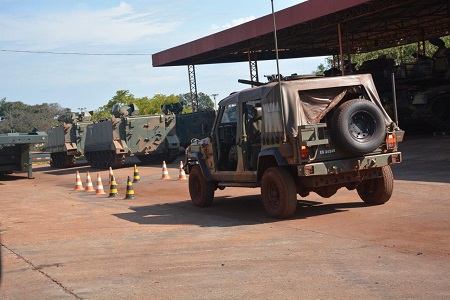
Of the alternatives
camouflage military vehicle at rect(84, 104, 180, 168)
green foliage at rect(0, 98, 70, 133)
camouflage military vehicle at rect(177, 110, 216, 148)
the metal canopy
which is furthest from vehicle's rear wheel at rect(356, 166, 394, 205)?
green foliage at rect(0, 98, 70, 133)

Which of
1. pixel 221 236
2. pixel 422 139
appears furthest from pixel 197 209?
pixel 422 139

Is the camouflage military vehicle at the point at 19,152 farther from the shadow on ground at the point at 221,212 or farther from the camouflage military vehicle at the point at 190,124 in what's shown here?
the shadow on ground at the point at 221,212

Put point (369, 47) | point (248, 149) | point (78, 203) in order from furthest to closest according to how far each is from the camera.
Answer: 1. point (369, 47)
2. point (78, 203)
3. point (248, 149)

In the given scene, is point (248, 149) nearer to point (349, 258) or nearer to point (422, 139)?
point (349, 258)

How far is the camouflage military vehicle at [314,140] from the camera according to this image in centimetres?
1035

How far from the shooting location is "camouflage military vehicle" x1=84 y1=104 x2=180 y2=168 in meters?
32.5

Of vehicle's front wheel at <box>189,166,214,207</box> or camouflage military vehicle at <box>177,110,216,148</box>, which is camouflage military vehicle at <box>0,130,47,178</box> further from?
vehicle's front wheel at <box>189,166,214,207</box>

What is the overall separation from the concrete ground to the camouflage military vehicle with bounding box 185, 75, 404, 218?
0.52 meters

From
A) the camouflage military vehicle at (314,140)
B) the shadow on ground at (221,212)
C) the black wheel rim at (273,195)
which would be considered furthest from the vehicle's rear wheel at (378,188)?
the black wheel rim at (273,195)

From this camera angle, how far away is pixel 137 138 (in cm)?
3288

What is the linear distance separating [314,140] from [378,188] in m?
2.01

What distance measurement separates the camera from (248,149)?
468 inches

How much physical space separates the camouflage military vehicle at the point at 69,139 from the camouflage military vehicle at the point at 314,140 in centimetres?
2688

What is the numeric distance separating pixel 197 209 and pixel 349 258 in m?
6.30
